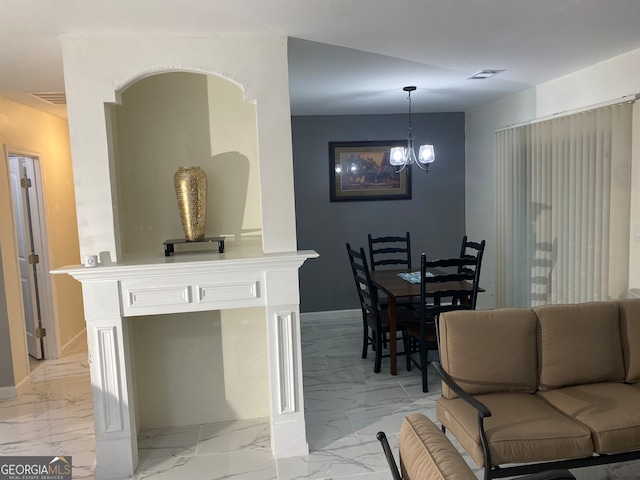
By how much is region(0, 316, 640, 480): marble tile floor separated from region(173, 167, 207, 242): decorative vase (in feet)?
4.15

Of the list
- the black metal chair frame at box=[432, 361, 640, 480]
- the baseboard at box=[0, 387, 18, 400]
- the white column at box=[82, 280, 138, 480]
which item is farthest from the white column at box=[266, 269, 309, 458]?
the baseboard at box=[0, 387, 18, 400]

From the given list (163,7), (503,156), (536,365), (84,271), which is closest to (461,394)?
(536,365)

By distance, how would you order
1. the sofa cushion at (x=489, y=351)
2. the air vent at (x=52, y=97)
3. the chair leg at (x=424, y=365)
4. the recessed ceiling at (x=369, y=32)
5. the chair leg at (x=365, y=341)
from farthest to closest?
1. the chair leg at (x=365, y=341)
2. the air vent at (x=52, y=97)
3. the chair leg at (x=424, y=365)
4. the sofa cushion at (x=489, y=351)
5. the recessed ceiling at (x=369, y=32)

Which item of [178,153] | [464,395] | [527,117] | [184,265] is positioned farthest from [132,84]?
[527,117]

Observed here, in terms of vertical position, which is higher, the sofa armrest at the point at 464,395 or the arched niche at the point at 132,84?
the arched niche at the point at 132,84

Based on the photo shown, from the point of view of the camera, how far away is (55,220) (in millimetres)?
4855

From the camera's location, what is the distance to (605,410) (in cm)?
231

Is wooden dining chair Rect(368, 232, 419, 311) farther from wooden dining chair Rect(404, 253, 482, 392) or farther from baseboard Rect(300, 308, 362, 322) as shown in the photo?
baseboard Rect(300, 308, 362, 322)

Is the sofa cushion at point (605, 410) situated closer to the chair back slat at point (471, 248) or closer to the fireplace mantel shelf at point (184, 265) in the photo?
the chair back slat at point (471, 248)

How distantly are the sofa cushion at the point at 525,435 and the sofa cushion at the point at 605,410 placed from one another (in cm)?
5

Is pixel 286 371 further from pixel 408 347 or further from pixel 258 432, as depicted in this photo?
pixel 408 347

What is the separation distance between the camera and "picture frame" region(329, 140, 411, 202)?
5.59 m

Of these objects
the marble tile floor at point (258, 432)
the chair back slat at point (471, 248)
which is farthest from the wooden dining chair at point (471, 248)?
the marble tile floor at point (258, 432)

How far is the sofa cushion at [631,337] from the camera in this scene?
8.56ft
